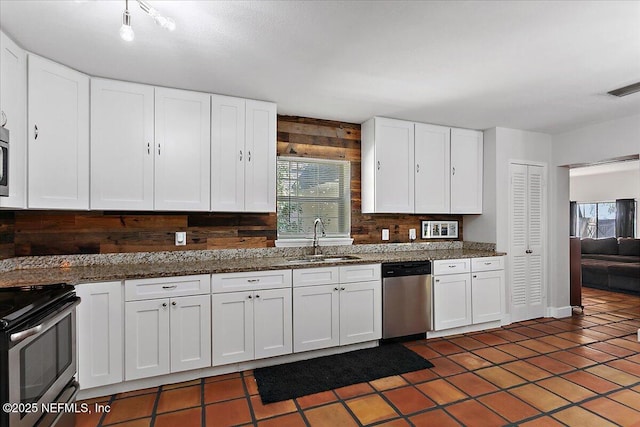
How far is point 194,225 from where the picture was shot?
3.27 metres

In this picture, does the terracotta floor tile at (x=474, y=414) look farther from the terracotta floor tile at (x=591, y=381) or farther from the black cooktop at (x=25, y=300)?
the black cooktop at (x=25, y=300)

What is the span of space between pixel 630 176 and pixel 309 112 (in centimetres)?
828

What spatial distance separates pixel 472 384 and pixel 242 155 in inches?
105

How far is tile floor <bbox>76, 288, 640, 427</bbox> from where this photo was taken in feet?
7.25

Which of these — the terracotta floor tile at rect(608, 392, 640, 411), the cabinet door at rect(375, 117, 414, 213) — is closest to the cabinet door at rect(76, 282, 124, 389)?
the cabinet door at rect(375, 117, 414, 213)

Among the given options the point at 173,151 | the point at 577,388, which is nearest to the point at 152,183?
the point at 173,151

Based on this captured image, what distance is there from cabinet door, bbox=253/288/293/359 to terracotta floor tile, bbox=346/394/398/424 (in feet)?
2.53

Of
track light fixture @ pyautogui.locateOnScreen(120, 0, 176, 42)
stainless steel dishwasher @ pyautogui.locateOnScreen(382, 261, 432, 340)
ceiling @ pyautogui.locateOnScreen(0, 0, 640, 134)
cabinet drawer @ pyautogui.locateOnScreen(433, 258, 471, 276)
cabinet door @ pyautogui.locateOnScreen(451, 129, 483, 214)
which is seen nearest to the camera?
track light fixture @ pyautogui.locateOnScreen(120, 0, 176, 42)

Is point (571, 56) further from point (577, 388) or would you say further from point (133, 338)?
point (133, 338)

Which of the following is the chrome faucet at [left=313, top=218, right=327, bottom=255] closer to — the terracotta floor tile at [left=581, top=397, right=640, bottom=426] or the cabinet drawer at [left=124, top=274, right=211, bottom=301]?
the cabinet drawer at [left=124, top=274, right=211, bottom=301]

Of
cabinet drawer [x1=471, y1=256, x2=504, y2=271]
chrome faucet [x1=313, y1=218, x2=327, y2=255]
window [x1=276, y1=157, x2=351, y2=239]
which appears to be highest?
window [x1=276, y1=157, x2=351, y2=239]

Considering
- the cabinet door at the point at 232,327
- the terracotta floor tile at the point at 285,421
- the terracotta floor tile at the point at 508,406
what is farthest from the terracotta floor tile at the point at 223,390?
the terracotta floor tile at the point at 508,406

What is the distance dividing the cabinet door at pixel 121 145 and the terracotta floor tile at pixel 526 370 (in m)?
3.30

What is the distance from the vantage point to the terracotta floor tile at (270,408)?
2.28 meters
